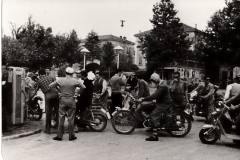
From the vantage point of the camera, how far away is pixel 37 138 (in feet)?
32.6

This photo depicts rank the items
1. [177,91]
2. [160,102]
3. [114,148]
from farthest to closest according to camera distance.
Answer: [177,91]
[160,102]
[114,148]

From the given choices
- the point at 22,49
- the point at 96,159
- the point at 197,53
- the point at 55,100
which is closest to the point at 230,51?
the point at 197,53

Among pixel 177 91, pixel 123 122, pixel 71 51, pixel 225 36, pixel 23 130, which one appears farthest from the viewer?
pixel 71 51

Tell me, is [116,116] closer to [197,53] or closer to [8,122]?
[8,122]

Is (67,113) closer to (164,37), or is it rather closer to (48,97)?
(48,97)

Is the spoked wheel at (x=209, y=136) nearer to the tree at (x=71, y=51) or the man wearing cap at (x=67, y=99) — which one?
the man wearing cap at (x=67, y=99)

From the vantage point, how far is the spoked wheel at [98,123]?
1112 cm

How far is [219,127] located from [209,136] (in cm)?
32

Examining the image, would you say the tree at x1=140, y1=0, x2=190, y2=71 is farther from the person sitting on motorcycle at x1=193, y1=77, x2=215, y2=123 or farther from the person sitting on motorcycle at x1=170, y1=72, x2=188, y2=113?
the person sitting on motorcycle at x1=170, y1=72, x2=188, y2=113

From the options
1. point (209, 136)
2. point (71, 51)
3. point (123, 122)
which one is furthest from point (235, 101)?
point (71, 51)

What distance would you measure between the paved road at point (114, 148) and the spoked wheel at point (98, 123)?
470mm

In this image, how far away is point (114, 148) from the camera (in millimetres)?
8844

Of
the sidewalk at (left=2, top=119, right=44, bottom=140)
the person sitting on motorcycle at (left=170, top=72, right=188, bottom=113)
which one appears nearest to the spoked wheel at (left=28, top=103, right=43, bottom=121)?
the sidewalk at (left=2, top=119, right=44, bottom=140)

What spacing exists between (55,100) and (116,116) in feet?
5.30
